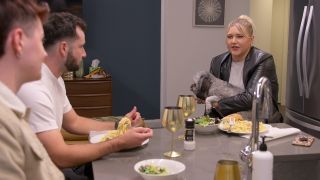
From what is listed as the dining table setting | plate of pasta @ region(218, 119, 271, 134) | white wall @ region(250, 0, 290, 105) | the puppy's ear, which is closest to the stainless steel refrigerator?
the puppy's ear

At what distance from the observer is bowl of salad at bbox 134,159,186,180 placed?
4.40 ft

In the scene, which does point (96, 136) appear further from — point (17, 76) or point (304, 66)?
point (304, 66)

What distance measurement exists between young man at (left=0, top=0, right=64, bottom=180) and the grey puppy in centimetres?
181

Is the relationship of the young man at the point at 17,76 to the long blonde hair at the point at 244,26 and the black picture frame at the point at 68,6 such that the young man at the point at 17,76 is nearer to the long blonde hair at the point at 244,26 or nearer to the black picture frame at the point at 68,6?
the long blonde hair at the point at 244,26

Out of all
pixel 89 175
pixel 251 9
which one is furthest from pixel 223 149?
pixel 251 9

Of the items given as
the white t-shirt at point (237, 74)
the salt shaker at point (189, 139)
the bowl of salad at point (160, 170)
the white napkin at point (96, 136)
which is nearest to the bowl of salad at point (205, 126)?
the salt shaker at point (189, 139)

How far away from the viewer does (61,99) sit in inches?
79.8

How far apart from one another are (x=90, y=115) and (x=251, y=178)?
11.2 ft

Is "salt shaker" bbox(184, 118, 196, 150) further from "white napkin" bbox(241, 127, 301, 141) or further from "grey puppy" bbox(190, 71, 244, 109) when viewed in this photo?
"grey puppy" bbox(190, 71, 244, 109)

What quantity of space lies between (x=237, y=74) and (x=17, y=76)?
2100 mm

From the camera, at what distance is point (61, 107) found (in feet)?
6.64

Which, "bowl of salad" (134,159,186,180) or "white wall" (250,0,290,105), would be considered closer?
"bowl of salad" (134,159,186,180)

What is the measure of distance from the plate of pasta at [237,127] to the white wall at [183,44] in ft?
10.1

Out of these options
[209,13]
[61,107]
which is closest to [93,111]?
[209,13]
